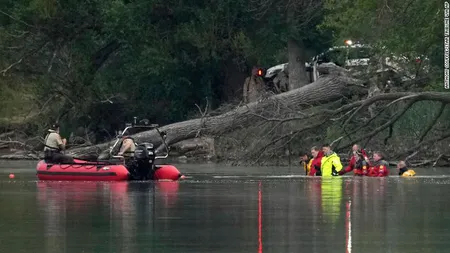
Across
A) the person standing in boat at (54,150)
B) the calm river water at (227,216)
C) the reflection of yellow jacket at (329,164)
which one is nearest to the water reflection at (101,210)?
the calm river water at (227,216)

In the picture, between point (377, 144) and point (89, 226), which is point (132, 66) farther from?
point (89, 226)

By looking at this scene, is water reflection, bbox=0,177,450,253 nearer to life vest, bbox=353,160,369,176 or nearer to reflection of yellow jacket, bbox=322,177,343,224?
reflection of yellow jacket, bbox=322,177,343,224

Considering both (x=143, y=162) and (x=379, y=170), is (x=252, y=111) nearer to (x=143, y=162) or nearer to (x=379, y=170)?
(x=379, y=170)

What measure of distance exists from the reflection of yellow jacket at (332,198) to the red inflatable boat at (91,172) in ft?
12.9

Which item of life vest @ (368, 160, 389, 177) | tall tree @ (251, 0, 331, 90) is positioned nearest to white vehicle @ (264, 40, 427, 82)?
tall tree @ (251, 0, 331, 90)

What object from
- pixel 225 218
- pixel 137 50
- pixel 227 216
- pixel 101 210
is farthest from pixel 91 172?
pixel 137 50

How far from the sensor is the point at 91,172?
32.8 metres

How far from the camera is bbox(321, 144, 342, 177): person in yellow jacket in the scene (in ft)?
115

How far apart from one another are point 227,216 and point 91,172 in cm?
1250

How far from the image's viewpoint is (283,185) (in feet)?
99.6

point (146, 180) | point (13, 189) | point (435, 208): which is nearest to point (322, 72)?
point (146, 180)

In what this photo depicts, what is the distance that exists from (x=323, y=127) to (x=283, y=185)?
361 inches

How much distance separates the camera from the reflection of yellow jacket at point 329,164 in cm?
3497

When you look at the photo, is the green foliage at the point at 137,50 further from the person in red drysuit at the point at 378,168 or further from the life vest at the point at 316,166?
the life vest at the point at 316,166
